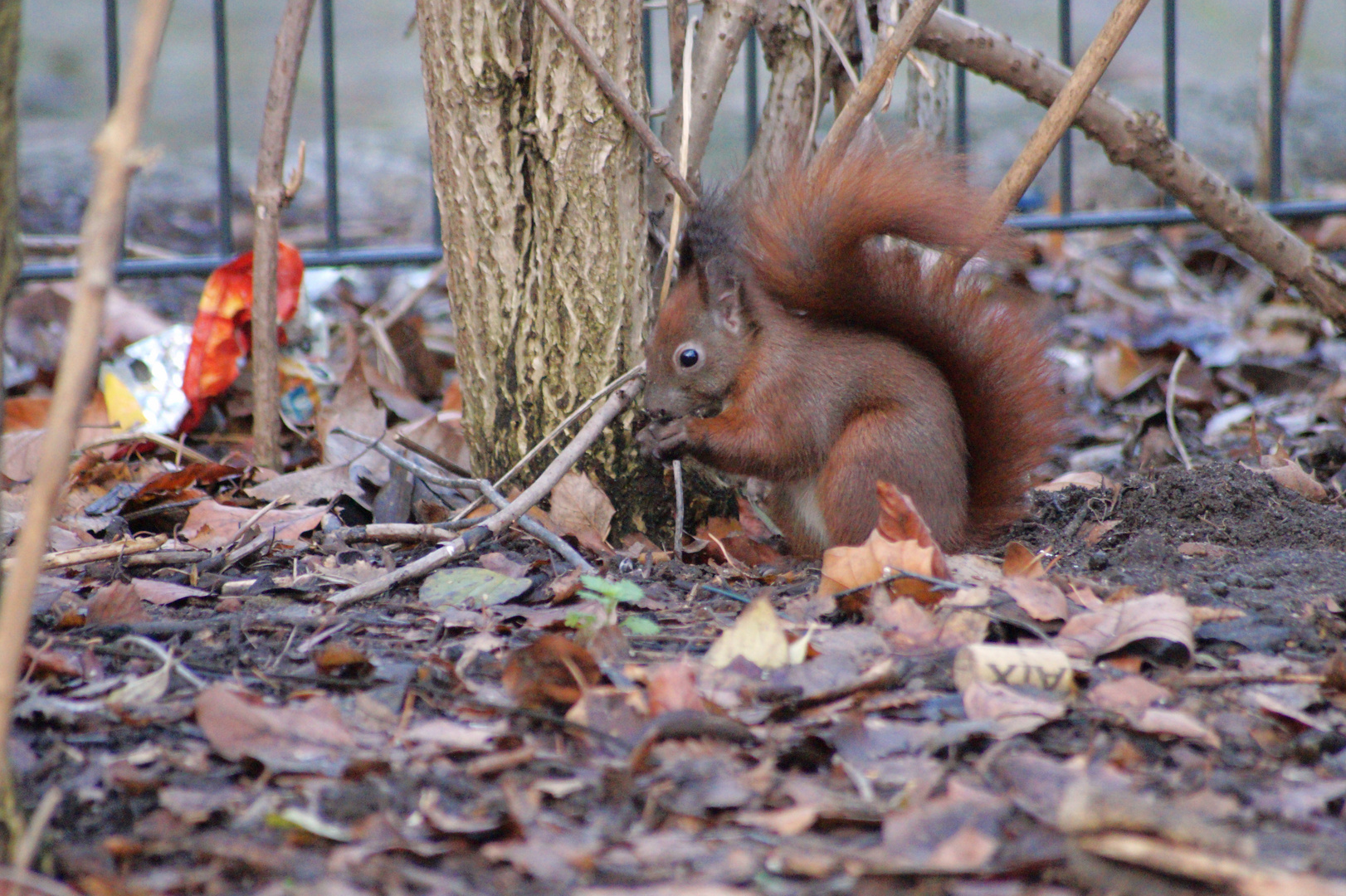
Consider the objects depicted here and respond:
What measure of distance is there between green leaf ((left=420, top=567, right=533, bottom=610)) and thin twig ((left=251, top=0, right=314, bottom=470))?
0.92 meters

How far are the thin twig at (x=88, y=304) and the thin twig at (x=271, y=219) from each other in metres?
1.59

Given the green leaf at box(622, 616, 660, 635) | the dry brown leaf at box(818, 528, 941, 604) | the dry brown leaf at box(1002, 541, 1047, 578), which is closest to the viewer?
the green leaf at box(622, 616, 660, 635)

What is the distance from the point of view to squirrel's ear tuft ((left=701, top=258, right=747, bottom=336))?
7.86ft

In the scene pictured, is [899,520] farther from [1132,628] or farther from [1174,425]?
[1174,425]

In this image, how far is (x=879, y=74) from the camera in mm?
2039

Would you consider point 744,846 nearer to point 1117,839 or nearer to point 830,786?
point 830,786

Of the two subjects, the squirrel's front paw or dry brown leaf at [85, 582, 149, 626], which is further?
the squirrel's front paw

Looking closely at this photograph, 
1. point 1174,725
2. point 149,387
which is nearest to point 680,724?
point 1174,725

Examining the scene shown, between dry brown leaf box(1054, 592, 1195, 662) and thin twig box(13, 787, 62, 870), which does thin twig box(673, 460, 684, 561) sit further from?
thin twig box(13, 787, 62, 870)

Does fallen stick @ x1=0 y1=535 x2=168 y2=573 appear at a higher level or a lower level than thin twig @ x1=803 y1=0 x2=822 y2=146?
lower

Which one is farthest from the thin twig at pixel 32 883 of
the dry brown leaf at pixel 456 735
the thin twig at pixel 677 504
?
the thin twig at pixel 677 504

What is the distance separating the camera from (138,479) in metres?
2.60

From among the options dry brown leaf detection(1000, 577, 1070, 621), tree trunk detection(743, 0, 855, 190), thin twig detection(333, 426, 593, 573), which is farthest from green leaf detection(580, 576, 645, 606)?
tree trunk detection(743, 0, 855, 190)

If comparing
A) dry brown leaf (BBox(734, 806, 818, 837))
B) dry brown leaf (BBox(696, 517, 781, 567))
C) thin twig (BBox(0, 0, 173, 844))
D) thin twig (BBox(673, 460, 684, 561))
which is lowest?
dry brown leaf (BBox(696, 517, 781, 567))
